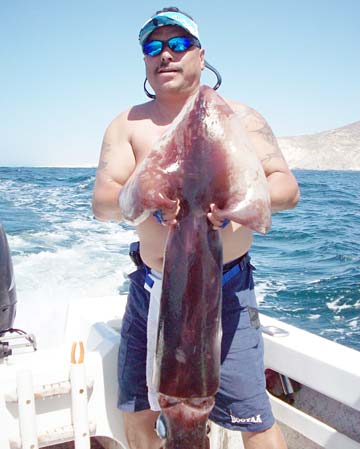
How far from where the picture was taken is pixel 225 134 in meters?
1.59

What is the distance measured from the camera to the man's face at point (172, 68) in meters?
2.19

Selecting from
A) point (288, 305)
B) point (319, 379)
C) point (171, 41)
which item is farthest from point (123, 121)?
point (288, 305)

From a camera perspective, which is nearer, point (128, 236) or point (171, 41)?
point (171, 41)

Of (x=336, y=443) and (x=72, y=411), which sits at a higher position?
(x=72, y=411)

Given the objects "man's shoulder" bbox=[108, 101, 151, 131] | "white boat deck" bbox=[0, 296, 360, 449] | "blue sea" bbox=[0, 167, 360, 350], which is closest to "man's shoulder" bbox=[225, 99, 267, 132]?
"man's shoulder" bbox=[108, 101, 151, 131]

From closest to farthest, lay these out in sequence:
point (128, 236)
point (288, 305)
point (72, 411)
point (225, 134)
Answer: point (225, 134)
point (72, 411)
point (288, 305)
point (128, 236)

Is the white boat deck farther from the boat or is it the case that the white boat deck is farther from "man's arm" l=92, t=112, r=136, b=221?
"man's arm" l=92, t=112, r=136, b=221

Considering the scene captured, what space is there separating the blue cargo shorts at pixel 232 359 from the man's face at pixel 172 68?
906 mm

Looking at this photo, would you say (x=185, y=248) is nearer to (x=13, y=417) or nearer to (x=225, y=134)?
(x=225, y=134)

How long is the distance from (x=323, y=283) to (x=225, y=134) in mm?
6808

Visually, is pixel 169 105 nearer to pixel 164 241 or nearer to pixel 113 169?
pixel 113 169

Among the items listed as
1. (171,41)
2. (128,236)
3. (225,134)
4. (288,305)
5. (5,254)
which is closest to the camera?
(225,134)

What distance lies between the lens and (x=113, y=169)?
7.41ft

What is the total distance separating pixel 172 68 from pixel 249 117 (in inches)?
17.3
